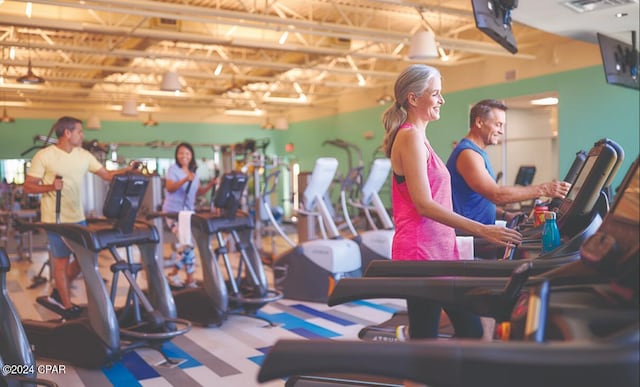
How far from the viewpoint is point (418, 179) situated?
2.20m

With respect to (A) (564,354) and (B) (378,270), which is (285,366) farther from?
(B) (378,270)

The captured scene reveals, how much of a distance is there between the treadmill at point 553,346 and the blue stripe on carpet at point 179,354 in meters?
2.96

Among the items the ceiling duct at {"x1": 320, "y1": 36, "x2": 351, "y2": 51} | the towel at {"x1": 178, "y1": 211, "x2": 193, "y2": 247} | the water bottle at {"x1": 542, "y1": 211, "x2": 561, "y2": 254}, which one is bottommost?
the towel at {"x1": 178, "y1": 211, "x2": 193, "y2": 247}

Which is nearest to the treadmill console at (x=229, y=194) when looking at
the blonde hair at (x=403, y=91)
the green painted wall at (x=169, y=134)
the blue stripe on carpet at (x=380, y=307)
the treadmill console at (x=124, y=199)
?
the treadmill console at (x=124, y=199)

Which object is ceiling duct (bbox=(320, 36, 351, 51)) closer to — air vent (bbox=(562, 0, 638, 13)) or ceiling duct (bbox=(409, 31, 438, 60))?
ceiling duct (bbox=(409, 31, 438, 60))

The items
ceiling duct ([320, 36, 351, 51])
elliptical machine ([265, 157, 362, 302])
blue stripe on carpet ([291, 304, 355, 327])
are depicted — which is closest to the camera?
blue stripe on carpet ([291, 304, 355, 327])

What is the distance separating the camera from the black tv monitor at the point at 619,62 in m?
7.11

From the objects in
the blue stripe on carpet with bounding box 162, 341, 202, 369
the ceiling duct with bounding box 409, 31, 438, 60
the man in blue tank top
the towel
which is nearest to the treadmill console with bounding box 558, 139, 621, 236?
the man in blue tank top

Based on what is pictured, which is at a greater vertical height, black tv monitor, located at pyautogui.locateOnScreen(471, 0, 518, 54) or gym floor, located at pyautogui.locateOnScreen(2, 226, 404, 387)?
black tv monitor, located at pyautogui.locateOnScreen(471, 0, 518, 54)

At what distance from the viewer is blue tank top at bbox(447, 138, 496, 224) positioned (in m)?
3.01

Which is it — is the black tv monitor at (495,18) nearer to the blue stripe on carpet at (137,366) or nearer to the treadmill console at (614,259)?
the blue stripe on carpet at (137,366)

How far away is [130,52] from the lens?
10516 millimetres

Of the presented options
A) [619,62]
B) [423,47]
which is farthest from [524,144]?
[423,47]

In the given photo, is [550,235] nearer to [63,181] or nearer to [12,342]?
[12,342]
